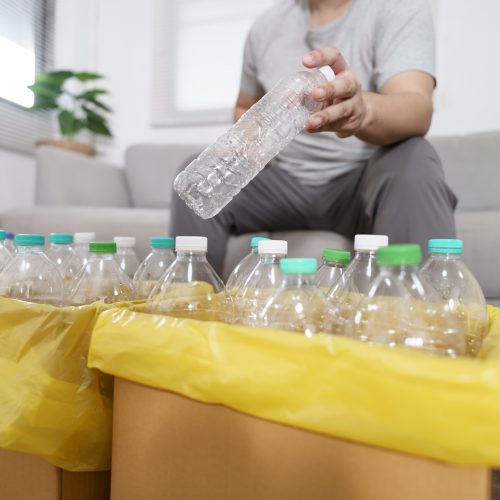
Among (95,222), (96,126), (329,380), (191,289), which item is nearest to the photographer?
(329,380)

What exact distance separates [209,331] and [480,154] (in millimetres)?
1975

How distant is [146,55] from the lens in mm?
2906

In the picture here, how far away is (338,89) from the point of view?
30.0 inches

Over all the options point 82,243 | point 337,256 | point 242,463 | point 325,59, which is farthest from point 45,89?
point 242,463

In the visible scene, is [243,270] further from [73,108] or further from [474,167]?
[73,108]

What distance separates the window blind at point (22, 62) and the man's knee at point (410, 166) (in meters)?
2.38

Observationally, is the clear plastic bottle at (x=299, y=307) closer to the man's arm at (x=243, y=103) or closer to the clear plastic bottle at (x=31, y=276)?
the clear plastic bottle at (x=31, y=276)

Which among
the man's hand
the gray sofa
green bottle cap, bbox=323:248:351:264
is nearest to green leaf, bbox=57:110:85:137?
the gray sofa

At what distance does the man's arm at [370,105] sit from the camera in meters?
0.77

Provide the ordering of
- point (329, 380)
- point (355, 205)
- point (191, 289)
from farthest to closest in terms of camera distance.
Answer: point (355, 205)
point (191, 289)
point (329, 380)

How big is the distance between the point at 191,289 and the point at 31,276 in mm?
293

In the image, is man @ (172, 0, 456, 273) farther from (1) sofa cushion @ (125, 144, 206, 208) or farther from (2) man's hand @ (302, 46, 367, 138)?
(1) sofa cushion @ (125, 144, 206, 208)

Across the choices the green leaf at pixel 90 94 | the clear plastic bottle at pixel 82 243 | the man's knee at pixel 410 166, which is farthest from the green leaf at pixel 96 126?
the man's knee at pixel 410 166

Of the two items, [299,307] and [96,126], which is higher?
[96,126]
